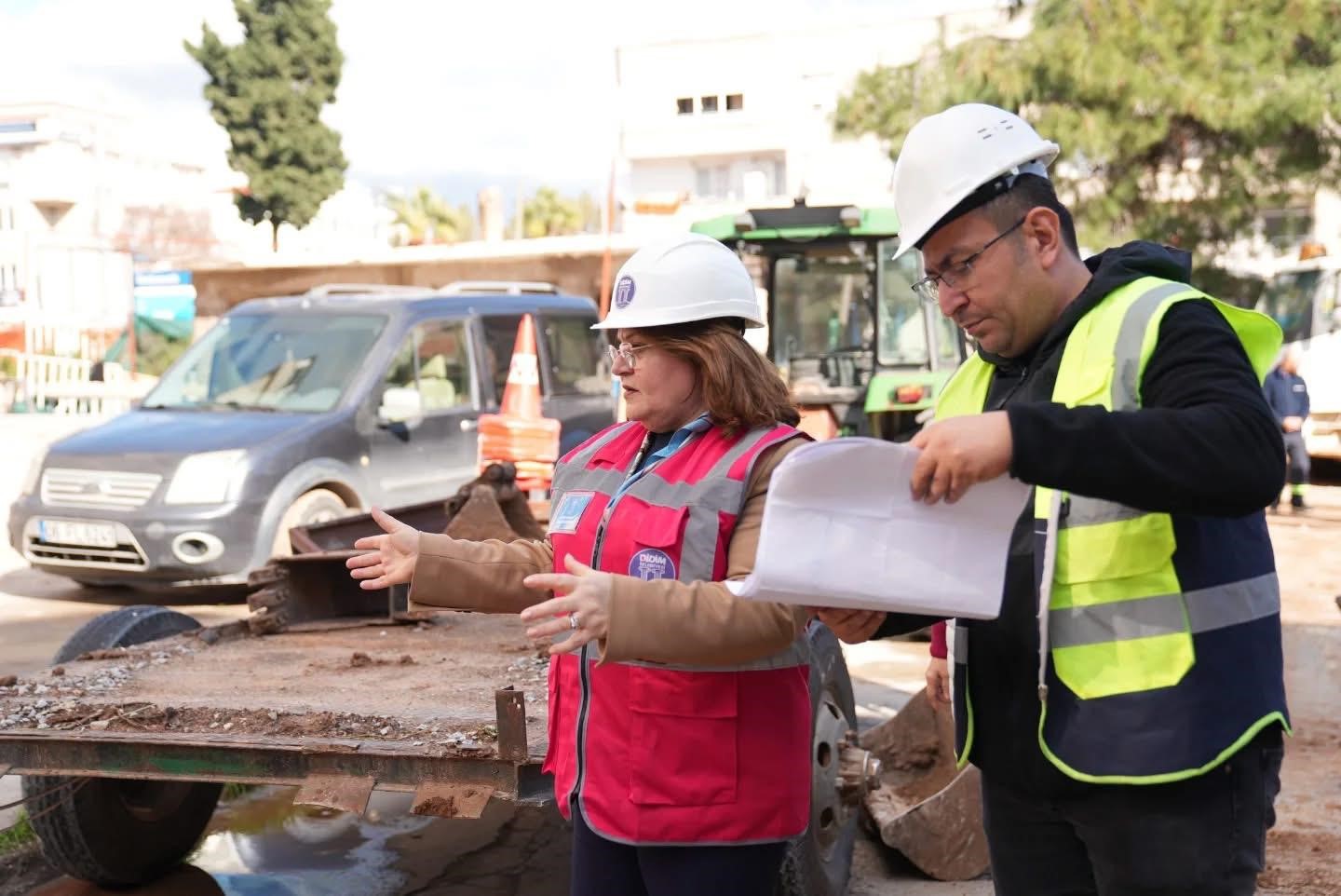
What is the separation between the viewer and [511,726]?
3.25 meters

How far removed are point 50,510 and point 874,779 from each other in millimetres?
7084

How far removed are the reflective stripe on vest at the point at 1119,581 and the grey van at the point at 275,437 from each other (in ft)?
25.5

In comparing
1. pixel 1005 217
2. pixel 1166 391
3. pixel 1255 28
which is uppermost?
pixel 1255 28

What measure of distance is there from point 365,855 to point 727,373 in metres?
3.25

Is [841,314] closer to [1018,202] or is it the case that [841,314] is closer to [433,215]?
[1018,202]

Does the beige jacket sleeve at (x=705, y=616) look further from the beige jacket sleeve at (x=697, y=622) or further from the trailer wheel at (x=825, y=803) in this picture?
the trailer wheel at (x=825, y=803)

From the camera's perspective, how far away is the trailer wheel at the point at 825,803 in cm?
385

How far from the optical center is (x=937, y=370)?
33.3ft

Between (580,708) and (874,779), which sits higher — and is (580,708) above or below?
above

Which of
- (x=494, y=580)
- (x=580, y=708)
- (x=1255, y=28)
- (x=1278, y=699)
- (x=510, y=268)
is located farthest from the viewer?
(x=510, y=268)

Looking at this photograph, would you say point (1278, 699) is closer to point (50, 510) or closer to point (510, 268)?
point (50, 510)

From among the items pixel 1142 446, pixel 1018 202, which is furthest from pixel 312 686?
pixel 1142 446

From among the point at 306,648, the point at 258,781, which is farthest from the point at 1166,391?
the point at 306,648

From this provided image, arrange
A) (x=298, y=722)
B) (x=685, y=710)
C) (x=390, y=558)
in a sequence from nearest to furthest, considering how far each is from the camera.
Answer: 1. (x=685, y=710)
2. (x=390, y=558)
3. (x=298, y=722)
